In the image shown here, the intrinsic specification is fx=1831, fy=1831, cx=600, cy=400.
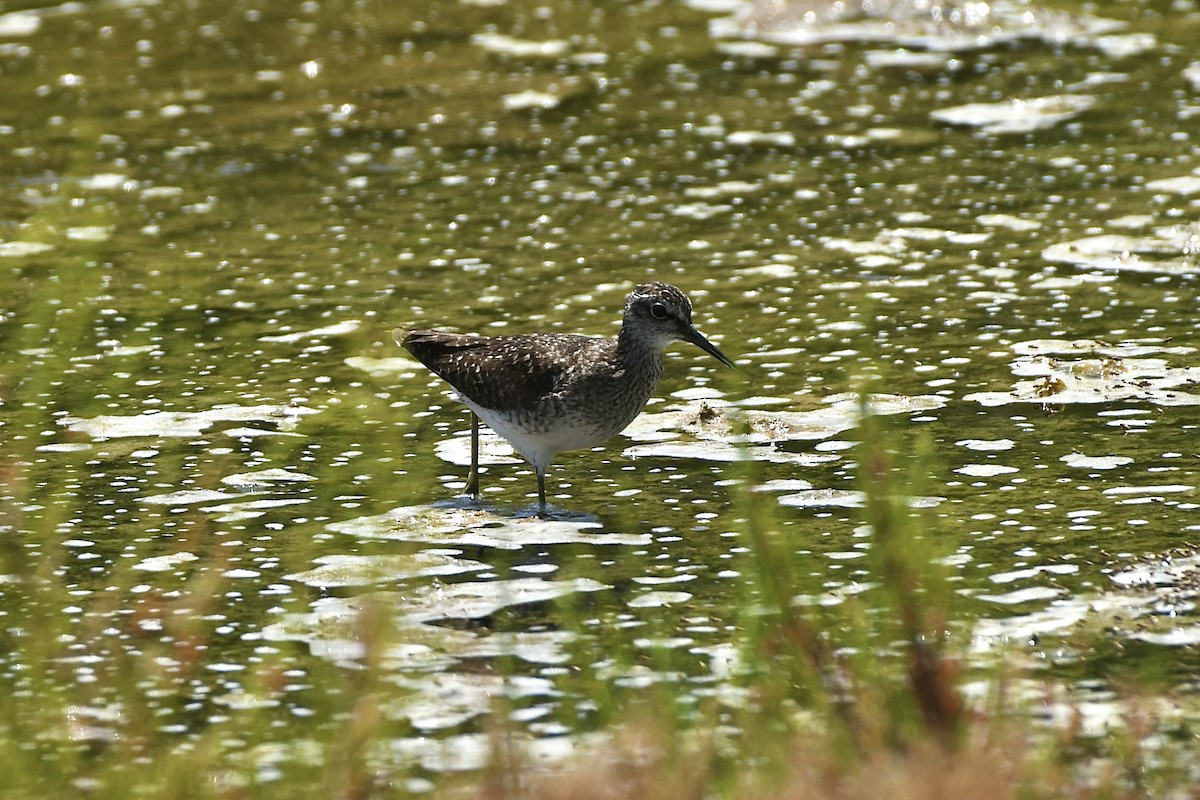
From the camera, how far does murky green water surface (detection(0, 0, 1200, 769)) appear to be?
885 centimetres

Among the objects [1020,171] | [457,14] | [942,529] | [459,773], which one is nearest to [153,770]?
[459,773]

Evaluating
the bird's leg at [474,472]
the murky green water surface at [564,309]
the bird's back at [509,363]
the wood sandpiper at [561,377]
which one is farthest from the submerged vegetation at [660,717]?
the bird's leg at [474,472]

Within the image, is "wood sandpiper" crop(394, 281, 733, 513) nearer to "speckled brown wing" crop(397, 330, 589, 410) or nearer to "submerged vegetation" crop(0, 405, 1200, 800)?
"speckled brown wing" crop(397, 330, 589, 410)

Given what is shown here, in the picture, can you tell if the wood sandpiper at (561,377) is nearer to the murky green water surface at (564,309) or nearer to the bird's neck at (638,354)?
the bird's neck at (638,354)

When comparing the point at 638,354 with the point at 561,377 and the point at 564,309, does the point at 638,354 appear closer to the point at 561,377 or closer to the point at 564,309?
the point at 561,377

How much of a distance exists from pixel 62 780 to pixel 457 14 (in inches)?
622

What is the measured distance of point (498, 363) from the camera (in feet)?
34.6

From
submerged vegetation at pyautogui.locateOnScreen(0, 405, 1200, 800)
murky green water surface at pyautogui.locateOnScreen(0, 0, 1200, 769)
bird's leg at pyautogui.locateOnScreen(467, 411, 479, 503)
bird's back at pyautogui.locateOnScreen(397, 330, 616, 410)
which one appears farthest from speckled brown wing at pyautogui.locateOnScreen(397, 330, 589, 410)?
submerged vegetation at pyautogui.locateOnScreen(0, 405, 1200, 800)

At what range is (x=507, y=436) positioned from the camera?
34.5 feet

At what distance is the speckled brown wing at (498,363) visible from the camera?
1035 centimetres

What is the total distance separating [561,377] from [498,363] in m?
0.41

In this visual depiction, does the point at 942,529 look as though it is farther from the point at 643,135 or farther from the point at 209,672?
the point at 643,135

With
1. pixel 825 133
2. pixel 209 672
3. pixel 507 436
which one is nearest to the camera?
pixel 209 672

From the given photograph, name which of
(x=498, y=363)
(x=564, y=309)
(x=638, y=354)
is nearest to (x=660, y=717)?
(x=638, y=354)
